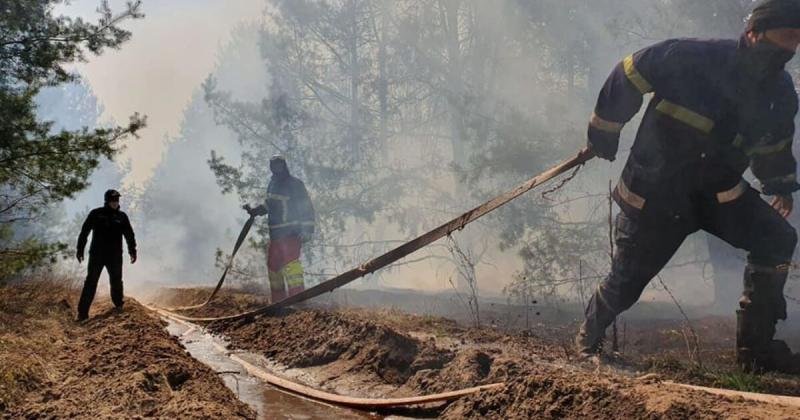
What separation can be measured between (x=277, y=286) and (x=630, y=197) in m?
5.69

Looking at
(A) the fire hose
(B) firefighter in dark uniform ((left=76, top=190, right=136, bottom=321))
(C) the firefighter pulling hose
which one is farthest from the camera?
(B) firefighter in dark uniform ((left=76, top=190, right=136, bottom=321))

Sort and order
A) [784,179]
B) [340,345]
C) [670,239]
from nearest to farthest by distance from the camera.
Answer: [784,179] → [670,239] → [340,345]

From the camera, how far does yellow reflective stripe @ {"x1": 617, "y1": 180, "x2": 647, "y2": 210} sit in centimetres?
401

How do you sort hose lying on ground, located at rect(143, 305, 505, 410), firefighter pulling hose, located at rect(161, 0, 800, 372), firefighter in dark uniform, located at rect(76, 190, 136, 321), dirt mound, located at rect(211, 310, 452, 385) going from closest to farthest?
hose lying on ground, located at rect(143, 305, 505, 410) < firefighter pulling hose, located at rect(161, 0, 800, 372) < dirt mound, located at rect(211, 310, 452, 385) < firefighter in dark uniform, located at rect(76, 190, 136, 321)

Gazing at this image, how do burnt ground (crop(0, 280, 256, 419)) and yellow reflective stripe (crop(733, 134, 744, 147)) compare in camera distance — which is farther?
yellow reflective stripe (crop(733, 134, 744, 147))

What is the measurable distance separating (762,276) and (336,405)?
289 cm

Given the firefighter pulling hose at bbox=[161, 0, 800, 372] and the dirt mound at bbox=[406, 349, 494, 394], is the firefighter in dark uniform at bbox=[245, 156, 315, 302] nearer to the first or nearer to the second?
the dirt mound at bbox=[406, 349, 494, 394]

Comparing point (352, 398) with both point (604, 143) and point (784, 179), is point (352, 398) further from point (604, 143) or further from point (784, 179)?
point (784, 179)

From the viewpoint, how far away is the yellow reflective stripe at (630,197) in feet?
13.1

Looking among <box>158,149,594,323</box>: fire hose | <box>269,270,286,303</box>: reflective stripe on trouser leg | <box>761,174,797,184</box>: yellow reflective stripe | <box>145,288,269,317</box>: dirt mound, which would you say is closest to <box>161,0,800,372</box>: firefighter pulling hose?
<box>761,174,797,184</box>: yellow reflective stripe

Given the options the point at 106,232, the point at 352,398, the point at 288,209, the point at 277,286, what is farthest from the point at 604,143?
the point at 106,232

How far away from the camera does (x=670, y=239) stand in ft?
13.2

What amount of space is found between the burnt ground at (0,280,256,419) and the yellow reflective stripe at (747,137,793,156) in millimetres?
3606

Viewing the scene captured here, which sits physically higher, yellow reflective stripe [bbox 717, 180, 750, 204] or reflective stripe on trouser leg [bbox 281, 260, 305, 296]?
yellow reflective stripe [bbox 717, 180, 750, 204]
